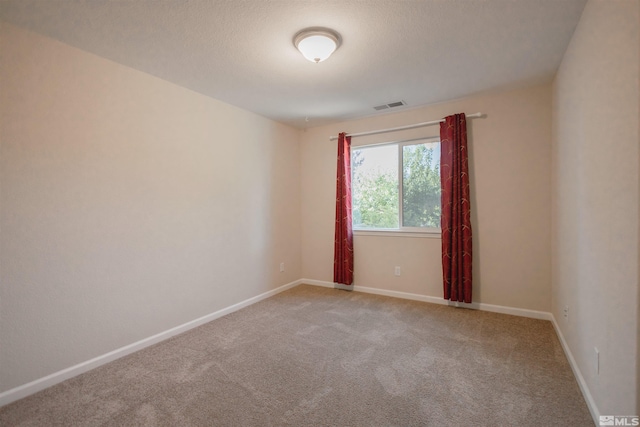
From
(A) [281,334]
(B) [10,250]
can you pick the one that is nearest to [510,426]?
(A) [281,334]

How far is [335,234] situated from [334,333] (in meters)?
1.62

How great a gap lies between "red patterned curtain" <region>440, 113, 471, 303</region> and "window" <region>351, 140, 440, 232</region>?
241 mm

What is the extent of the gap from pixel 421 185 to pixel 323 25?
2.38m

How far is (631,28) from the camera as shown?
119 centimetres

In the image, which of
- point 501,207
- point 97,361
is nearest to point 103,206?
point 97,361

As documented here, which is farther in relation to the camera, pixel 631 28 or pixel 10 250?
pixel 10 250

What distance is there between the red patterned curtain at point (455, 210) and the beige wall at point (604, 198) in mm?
1004

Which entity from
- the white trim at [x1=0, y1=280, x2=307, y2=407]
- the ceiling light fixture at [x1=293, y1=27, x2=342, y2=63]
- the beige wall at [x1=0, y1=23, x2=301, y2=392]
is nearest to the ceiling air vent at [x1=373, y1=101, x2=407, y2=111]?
the ceiling light fixture at [x1=293, y1=27, x2=342, y2=63]

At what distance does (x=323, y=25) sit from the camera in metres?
1.99

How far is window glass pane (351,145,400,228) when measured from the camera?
3.97 metres

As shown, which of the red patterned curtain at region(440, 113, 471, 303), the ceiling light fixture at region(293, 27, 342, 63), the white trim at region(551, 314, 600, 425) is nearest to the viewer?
the white trim at region(551, 314, 600, 425)

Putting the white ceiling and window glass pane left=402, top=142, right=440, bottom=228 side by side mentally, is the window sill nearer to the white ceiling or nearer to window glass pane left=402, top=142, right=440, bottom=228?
window glass pane left=402, top=142, right=440, bottom=228

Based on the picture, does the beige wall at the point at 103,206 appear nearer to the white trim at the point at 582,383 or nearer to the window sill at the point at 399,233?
the window sill at the point at 399,233

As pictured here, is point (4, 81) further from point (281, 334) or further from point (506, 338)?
point (506, 338)
